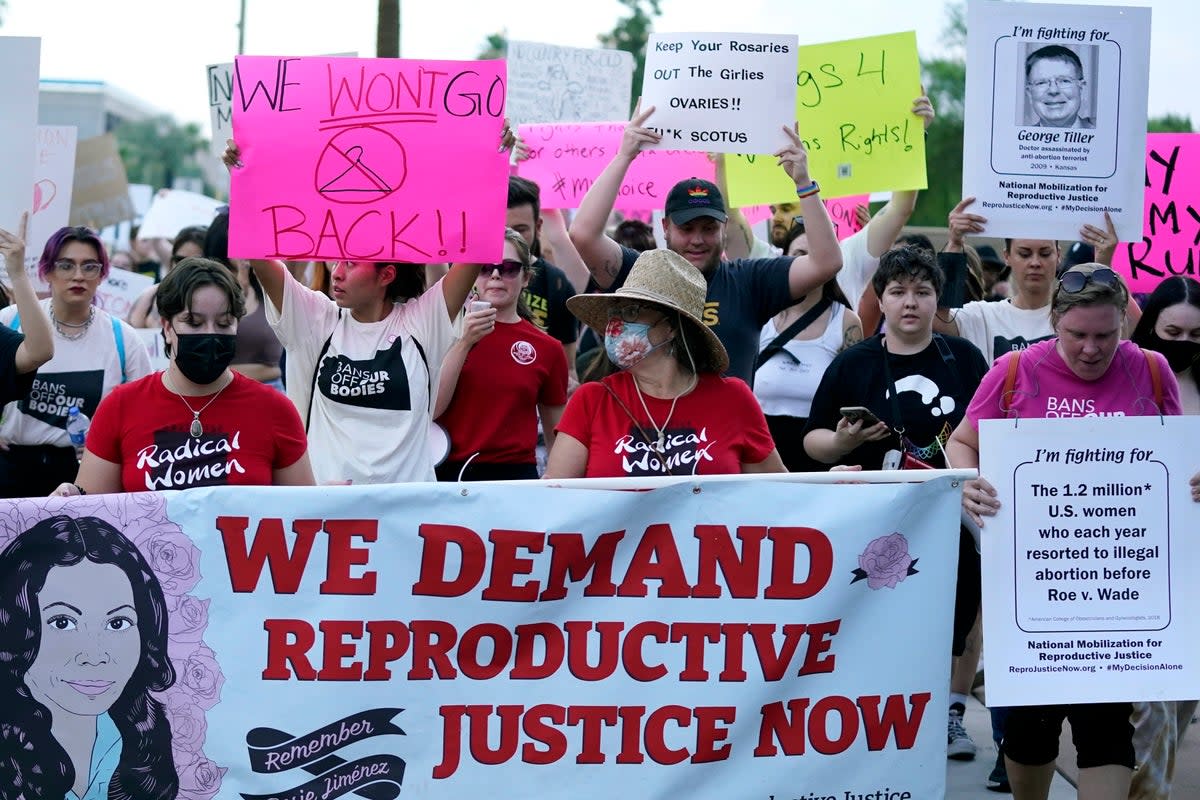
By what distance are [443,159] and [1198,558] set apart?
2802mm

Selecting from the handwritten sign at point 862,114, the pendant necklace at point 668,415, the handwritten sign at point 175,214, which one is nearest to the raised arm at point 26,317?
the pendant necklace at point 668,415

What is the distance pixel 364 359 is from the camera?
5.31 m

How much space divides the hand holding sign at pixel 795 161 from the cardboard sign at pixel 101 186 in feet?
25.8

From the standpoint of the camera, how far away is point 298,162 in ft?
17.8

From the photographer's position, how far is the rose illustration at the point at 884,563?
438cm

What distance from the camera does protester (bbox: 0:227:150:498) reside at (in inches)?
256

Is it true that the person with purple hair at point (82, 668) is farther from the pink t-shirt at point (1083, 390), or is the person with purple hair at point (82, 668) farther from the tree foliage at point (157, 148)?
the tree foliage at point (157, 148)

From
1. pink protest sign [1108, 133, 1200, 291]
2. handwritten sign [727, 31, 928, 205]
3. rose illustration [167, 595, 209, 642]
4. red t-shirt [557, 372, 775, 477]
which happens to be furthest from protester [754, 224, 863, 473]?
rose illustration [167, 595, 209, 642]

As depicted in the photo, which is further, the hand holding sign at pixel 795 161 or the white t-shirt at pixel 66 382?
the white t-shirt at pixel 66 382

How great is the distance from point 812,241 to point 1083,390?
128 centimetres

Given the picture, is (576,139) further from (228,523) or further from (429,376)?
(228,523)

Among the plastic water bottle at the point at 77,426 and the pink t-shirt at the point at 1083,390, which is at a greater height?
the pink t-shirt at the point at 1083,390

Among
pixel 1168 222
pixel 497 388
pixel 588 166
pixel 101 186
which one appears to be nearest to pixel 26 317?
pixel 497 388

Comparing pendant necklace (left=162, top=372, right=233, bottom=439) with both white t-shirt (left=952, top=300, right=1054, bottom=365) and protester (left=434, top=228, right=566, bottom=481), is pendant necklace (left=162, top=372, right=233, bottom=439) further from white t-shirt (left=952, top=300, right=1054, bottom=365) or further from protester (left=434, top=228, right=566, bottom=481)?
white t-shirt (left=952, top=300, right=1054, bottom=365)
